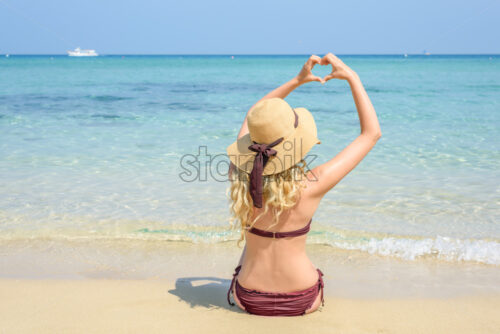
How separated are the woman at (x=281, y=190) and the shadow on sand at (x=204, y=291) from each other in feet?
0.73

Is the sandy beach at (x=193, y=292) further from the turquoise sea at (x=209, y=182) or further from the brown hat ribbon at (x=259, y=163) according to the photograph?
the brown hat ribbon at (x=259, y=163)

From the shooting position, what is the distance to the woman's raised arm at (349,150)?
91.9 inches

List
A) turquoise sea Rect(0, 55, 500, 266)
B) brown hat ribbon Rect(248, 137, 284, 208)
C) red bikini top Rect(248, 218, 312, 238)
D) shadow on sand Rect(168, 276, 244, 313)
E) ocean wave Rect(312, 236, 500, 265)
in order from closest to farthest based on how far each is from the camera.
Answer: brown hat ribbon Rect(248, 137, 284, 208), red bikini top Rect(248, 218, 312, 238), shadow on sand Rect(168, 276, 244, 313), ocean wave Rect(312, 236, 500, 265), turquoise sea Rect(0, 55, 500, 266)

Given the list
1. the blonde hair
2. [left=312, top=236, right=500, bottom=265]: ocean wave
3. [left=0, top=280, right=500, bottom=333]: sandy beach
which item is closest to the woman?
the blonde hair

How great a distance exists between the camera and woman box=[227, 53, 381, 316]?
225 cm

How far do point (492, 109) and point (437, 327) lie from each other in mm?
11794

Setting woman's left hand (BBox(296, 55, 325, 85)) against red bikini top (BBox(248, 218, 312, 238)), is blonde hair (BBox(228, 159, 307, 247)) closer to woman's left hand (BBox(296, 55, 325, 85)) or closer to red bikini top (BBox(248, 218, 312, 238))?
red bikini top (BBox(248, 218, 312, 238))

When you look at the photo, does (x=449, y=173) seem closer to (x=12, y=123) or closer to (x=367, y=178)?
A: (x=367, y=178)

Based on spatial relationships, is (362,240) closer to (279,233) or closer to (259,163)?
(279,233)

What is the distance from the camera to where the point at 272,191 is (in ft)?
7.57

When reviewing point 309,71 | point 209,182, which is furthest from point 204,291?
point 209,182

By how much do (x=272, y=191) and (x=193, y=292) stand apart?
1.26 metres

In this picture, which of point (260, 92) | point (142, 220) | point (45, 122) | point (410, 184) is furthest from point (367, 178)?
point (260, 92)

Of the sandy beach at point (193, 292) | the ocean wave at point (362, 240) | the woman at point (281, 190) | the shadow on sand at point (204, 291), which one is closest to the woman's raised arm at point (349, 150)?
the woman at point (281, 190)
